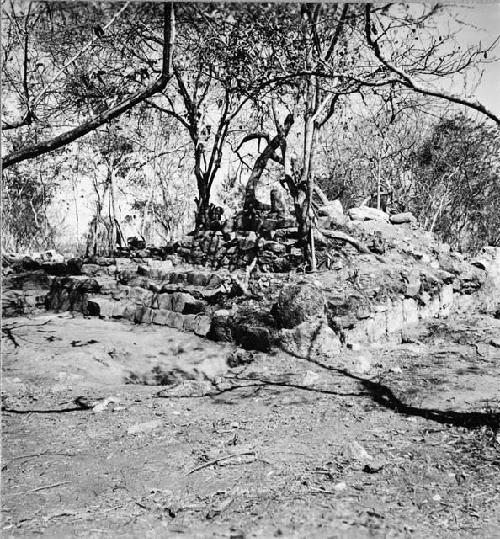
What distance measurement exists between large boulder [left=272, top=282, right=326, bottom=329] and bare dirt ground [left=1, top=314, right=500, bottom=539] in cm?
39

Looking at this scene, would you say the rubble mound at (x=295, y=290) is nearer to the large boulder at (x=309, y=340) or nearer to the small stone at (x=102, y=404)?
the large boulder at (x=309, y=340)

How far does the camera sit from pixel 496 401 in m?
3.52

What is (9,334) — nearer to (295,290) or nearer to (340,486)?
(295,290)

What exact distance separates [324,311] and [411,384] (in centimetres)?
131

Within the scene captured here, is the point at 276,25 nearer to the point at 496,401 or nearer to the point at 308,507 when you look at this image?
the point at 496,401

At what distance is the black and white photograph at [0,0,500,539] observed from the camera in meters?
2.24

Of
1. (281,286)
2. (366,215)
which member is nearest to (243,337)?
(281,286)

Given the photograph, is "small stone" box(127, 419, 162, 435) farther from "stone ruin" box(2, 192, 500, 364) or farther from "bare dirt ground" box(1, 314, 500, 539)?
"stone ruin" box(2, 192, 500, 364)

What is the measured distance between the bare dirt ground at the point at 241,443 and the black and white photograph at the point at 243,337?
2cm

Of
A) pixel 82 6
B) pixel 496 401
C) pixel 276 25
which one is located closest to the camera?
pixel 82 6

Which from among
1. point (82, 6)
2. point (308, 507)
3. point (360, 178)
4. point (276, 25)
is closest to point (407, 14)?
point (276, 25)

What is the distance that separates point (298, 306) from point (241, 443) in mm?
2262

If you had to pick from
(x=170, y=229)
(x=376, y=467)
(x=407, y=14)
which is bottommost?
(x=376, y=467)

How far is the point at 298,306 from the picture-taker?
4969mm
